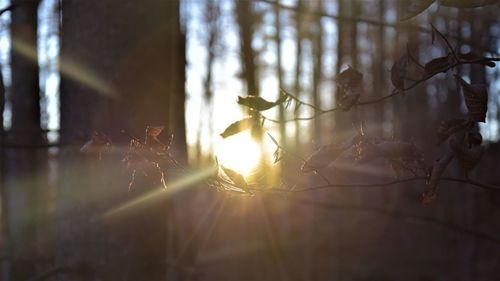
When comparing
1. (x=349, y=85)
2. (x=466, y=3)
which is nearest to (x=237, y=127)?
(x=349, y=85)

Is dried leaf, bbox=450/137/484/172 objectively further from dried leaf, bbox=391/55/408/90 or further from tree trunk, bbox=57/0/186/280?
tree trunk, bbox=57/0/186/280

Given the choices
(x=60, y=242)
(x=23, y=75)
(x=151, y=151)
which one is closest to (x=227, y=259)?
(x=23, y=75)

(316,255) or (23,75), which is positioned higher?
(23,75)

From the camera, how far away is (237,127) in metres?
1.38

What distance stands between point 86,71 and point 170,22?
15.3 inches

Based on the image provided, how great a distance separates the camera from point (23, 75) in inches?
249

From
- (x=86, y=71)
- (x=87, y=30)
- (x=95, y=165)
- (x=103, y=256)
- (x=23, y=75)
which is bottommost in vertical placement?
(x=103, y=256)

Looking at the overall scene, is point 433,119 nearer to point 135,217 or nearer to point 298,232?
point 298,232

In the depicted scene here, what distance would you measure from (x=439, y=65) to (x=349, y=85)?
268mm

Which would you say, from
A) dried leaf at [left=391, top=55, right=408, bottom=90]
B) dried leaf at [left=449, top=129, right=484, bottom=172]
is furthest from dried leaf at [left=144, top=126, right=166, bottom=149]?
dried leaf at [left=449, top=129, right=484, bottom=172]

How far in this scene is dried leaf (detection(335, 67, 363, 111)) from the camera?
4.71 feet

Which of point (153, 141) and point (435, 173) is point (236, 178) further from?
point (435, 173)

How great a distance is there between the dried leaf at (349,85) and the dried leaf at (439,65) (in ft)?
0.68

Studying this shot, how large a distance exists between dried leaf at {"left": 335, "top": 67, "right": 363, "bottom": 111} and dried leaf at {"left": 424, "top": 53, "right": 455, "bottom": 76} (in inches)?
8.2
